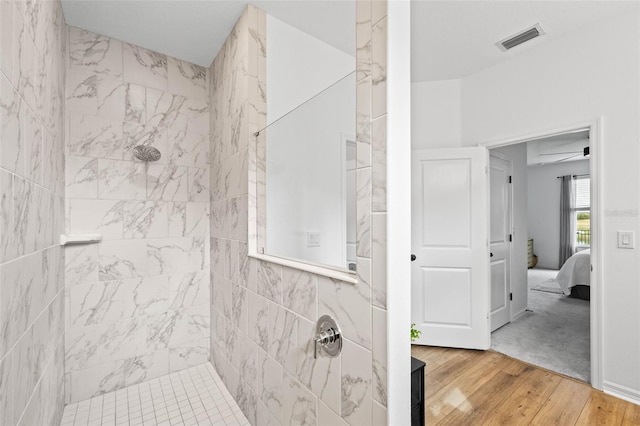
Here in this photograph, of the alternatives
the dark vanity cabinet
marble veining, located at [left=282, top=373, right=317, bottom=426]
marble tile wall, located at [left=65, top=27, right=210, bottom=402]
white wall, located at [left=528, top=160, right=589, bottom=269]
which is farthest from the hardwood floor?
white wall, located at [left=528, top=160, right=589, bottom=269]

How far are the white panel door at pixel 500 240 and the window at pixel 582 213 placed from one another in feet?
16.4

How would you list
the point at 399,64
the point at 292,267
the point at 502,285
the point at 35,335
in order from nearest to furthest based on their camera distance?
the point at 399,64, the point at 35,335, the point at 292,267, the point at 502,285

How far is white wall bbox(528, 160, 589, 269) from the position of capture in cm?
707

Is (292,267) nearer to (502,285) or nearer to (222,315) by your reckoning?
(222,315)

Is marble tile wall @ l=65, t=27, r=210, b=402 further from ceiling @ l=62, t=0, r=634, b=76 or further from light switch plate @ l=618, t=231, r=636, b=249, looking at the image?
light switch plate @ l=618, t=231, r=636, b=249

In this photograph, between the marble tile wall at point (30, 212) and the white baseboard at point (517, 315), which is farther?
the white baseboard at point (517, 315)

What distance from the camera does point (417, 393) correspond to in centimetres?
135

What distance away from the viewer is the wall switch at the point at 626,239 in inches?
78.7

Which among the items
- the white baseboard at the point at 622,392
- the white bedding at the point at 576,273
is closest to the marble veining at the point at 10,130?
the white baseboard at the point at 622,392

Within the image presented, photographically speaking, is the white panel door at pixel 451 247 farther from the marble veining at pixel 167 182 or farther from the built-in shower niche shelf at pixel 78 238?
the built-in shower niche shelf at pixel 78 238

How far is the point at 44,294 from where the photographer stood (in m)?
1.37

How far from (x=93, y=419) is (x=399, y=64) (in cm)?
265

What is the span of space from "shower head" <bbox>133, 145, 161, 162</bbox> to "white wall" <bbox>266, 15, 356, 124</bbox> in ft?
3.10

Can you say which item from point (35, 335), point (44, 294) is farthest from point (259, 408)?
point (44, 294)
